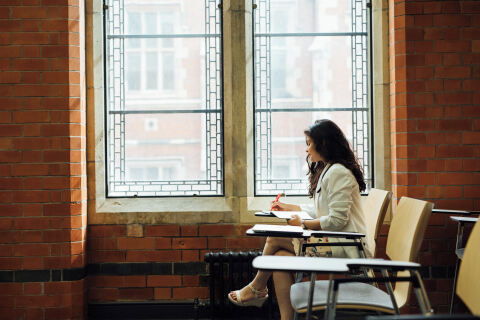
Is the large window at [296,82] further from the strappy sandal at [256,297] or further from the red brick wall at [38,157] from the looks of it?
the red brick wall at [38,157]

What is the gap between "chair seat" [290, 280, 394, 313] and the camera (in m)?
2.10

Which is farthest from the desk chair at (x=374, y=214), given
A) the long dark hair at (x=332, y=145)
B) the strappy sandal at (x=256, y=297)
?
the strappy sandal at (x=256, y=297)

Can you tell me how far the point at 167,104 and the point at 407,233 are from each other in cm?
210

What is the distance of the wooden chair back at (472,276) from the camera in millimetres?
1713

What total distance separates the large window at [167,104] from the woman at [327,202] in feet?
3.00

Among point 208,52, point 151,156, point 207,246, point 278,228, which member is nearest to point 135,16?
point 208,52

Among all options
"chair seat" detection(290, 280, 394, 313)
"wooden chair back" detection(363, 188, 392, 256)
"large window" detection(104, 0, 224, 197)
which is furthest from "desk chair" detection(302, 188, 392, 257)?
"large window" detection(104, 0, 224, 197)

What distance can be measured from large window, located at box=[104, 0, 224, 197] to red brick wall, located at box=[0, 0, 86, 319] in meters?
0.42

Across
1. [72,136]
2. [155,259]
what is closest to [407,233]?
[155,259]

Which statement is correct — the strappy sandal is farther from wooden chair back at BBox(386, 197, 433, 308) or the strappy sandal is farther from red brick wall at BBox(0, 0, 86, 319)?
red brick wall at BBox(0, 0, 86, 319)

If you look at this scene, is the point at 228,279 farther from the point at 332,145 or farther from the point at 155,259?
the point at 332,145

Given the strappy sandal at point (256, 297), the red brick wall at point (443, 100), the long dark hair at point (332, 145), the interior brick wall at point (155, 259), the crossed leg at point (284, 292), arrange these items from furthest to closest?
1. the interior brick wall at point (155, 259)
2. the red brick wall at point (443, 100)
3. the strappy sandal at point (256, 297)
4. the long dark hair at point (332, 145)
5. the crossed leg at point (284, 292)

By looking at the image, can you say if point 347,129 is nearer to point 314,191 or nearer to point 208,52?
point 314,191

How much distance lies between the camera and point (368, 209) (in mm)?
3004
